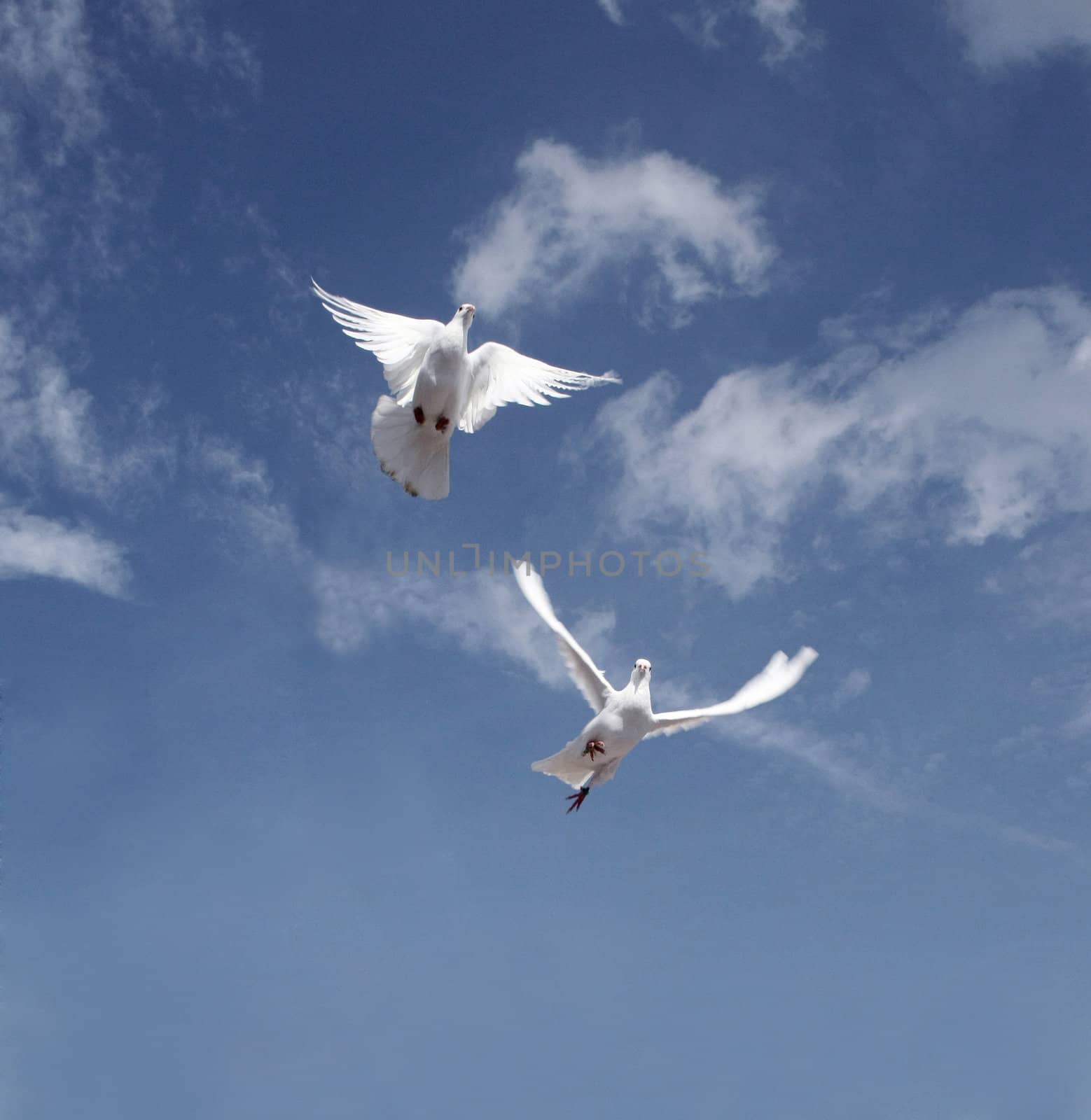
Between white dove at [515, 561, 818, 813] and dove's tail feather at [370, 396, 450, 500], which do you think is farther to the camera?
dove's tail feather at [370, 396, 450, 500]

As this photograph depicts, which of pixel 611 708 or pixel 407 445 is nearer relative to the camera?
pixel 611 708

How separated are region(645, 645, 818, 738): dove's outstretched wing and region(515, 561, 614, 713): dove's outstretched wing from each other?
50.2 inches

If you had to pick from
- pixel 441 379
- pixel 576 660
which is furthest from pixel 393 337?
pixel 576 660

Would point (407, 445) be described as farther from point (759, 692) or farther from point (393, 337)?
point (759, 692)

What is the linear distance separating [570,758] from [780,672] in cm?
468

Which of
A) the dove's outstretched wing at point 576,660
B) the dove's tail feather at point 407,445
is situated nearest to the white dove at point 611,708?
the dove's outstretched wing at point 576,660

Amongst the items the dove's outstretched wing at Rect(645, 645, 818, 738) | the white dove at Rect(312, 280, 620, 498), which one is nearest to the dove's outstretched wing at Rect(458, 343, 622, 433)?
the white dove at Rect(312, 280, 620, 498)

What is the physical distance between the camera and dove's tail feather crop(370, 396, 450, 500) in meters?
23.8

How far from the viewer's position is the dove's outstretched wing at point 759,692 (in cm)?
2169

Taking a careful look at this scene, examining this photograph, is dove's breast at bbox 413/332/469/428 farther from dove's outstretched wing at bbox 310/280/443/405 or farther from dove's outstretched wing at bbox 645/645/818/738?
dove's outstretched wing at bbox 645/645/818/738

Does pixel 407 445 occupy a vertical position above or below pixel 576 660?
above

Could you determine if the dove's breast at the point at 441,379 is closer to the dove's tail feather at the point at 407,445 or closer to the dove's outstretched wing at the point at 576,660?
the dove's tail feather at the point at 407,445

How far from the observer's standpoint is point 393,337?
2492cm

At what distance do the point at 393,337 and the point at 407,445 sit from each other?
9.32 feet
